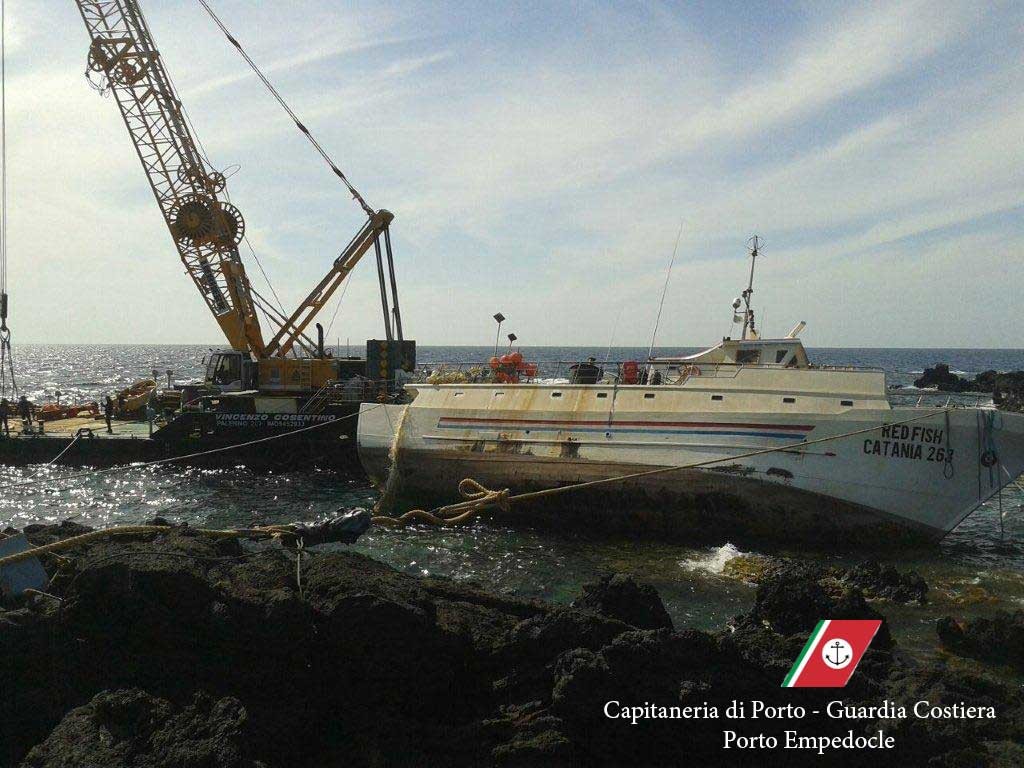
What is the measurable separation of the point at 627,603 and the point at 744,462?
7.40 meters

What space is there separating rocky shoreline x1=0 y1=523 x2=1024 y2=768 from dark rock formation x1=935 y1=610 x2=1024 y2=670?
6.28 ft

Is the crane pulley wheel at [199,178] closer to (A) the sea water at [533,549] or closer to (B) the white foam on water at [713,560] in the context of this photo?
(A) the sea water at [533,549]

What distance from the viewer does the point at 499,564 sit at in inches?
583

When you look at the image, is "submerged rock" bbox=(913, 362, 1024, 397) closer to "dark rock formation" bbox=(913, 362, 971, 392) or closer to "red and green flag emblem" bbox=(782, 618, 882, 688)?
"dark rock formation" bbox=(913, 362, 971, 392)

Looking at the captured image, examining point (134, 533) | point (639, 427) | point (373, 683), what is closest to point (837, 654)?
point (373, 683)

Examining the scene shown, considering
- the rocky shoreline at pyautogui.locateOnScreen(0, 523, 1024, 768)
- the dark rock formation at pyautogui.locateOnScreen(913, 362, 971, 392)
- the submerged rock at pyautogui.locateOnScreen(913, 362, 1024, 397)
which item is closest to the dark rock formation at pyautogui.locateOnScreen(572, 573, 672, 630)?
the rocky shoreline at pyautogui.locateOnScreen(0, 523, 1024, 768)

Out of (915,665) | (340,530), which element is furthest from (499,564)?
(915,665)

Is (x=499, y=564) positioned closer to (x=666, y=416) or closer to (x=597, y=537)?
(x=597, y=537)

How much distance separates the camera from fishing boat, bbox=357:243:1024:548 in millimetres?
14906

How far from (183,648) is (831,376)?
13770 mm

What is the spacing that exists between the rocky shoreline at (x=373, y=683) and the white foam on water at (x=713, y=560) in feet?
18.2

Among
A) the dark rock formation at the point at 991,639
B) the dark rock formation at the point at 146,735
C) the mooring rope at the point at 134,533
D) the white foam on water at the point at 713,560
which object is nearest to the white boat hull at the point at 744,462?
the white foam on water at the point at 713,560

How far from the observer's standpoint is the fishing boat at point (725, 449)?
48.9 ft

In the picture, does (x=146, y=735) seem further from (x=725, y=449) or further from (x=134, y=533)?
(x=725, y=449)
